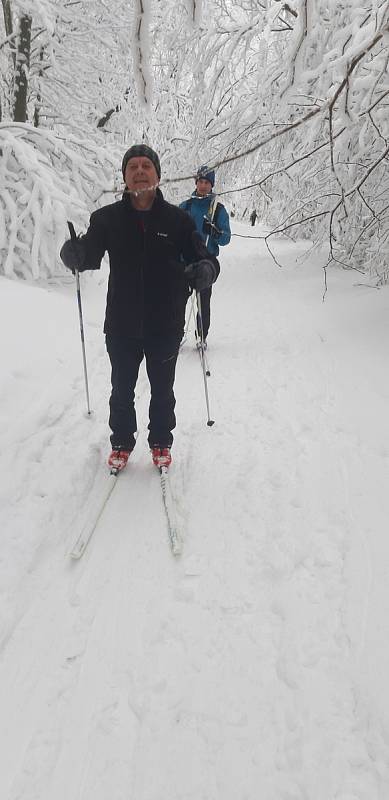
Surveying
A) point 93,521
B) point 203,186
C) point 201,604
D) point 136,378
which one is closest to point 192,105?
point 203,186

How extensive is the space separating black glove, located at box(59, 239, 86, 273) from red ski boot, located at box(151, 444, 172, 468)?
1392 mm

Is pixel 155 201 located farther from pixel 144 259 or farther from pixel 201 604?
pixel 201 604

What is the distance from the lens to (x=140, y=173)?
8.32 feet

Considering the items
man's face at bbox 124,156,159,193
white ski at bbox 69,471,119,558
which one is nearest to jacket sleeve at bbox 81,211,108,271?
man's face at bbox 124,156,159,193

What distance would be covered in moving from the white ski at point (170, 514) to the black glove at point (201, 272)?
1353mm

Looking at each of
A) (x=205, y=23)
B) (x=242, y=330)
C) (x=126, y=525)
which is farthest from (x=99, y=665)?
(x=205, y=23)

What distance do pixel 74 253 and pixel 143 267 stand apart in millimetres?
446

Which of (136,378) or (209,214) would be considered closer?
(136,378)

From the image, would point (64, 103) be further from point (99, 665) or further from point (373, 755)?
point (373, 755)

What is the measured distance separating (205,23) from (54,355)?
17.7 feet

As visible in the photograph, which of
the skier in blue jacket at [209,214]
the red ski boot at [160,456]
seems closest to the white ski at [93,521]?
the red ski boot at [160,456]

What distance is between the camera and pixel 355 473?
3.27 metres

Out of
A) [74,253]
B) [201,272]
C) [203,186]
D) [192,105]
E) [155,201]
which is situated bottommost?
[201,272]

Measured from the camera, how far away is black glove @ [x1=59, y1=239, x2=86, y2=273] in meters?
2.79
